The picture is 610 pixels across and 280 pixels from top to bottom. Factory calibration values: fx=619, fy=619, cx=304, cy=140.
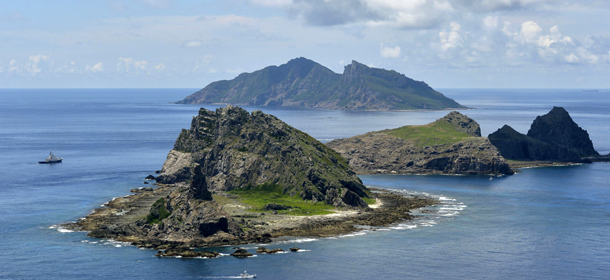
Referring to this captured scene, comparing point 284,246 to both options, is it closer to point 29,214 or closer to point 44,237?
point 44,237

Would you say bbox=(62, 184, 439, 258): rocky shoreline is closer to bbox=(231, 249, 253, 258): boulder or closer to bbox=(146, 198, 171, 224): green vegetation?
bbox=(146, 198, 171, 224): green vegetation

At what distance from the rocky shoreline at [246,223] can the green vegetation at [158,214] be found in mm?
4363

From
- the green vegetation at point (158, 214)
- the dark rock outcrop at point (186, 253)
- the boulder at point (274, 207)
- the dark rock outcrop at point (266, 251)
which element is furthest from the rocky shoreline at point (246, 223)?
the dark rock outcrop at point (266, 251)

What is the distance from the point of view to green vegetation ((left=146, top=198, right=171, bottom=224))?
156312 mm

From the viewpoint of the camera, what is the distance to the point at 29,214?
177 meters

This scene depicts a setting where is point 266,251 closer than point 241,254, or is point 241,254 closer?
point 241,254

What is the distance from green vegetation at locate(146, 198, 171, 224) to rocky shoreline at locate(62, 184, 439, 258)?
436 cm

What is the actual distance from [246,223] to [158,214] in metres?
22.9

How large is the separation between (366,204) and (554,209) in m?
59.8

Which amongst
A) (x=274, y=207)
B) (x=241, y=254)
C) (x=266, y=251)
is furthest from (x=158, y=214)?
(x=274, y=207)

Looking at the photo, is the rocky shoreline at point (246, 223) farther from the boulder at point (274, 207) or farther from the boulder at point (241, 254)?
the boulder at point (241, 254)

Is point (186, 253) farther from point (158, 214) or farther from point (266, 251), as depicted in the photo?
point (158, 214)

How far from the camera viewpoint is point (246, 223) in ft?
537

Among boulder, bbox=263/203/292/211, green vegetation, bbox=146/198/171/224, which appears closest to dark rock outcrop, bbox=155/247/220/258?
green vegetation, bbox=146/198/171/224
